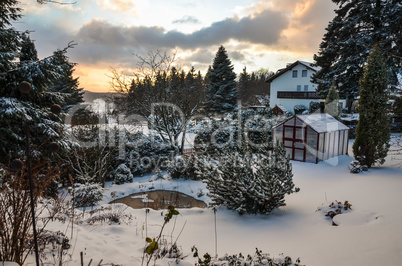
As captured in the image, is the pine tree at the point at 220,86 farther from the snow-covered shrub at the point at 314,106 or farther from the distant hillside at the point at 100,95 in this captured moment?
the distant hillside at the point at 100,95

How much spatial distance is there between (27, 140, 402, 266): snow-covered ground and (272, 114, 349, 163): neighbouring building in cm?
462

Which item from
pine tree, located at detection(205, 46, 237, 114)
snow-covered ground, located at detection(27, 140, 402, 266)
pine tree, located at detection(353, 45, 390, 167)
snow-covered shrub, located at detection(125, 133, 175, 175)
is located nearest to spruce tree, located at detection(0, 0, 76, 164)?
snow-covered ground, located at detection(27, 140, 402, 266)

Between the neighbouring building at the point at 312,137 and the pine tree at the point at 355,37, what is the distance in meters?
7.14

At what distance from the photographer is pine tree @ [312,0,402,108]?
1795cm

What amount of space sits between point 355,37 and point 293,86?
1476 centimetres

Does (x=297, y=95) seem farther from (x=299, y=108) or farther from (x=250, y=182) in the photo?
(x=250, y=182)

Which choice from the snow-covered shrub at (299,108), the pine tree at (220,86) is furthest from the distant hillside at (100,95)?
the snow-covered shrub at (299,108)

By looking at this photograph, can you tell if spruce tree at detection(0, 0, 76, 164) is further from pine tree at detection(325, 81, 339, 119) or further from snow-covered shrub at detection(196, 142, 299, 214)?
pine tree at detection(325, 81, 339, 119)

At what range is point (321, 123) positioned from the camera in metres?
14.7

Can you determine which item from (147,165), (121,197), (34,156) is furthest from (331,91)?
(34,156)

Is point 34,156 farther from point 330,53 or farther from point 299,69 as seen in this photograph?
point 299,69

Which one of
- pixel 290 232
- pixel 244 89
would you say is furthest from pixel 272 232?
pixel 244 89

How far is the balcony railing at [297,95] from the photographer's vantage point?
99.5 feet

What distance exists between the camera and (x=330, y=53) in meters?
22.0
